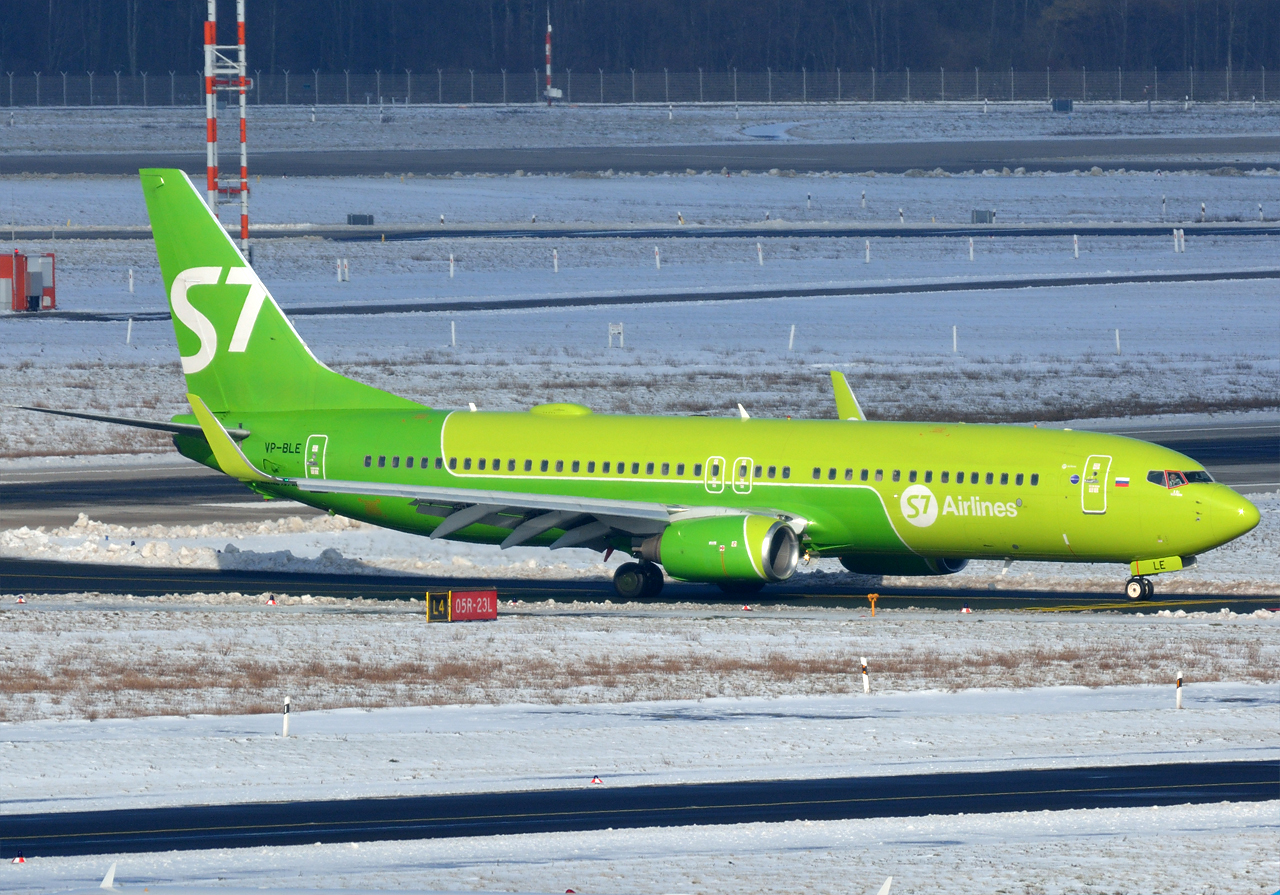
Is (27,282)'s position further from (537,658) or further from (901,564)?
(537,658)

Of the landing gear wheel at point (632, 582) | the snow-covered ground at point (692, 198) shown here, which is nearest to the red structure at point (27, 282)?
the snow-covered ground at point (692, 198)

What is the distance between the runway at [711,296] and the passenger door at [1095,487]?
170 feet

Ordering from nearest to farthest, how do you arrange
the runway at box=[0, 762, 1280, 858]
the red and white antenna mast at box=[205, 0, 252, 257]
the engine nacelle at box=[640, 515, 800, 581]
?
the runway at box=[0, 762, 1280, 858]
the engine nacelle at box=[640, 515, 800, 581]
the red and white antenna mast at box=[205, 0, 252, 257]

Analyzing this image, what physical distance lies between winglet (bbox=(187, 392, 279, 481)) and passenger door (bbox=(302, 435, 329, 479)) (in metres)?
1.46

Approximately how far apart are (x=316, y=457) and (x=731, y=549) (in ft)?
34.3

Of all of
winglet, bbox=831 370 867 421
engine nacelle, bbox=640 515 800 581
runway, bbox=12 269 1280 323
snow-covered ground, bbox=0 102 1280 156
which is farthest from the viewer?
snow-covered ground, bbox=0 102 1280 156

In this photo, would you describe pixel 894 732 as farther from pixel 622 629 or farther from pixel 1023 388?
pixel 1023 388

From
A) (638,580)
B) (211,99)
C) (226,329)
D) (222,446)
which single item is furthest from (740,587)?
(211,99)

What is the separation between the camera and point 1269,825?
21.2 metres

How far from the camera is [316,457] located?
43906 mm

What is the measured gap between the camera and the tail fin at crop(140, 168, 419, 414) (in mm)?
45156

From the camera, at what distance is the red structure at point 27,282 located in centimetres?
8575

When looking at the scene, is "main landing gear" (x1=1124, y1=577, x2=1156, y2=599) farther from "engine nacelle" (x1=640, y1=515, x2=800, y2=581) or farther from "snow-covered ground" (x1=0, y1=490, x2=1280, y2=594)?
"engine nacelle" (x1=640, y1=515, x2=800, y2=581)

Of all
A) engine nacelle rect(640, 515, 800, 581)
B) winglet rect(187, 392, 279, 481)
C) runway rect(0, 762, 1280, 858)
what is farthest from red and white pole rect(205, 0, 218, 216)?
runway rect(0, 762, 1280, 858)
